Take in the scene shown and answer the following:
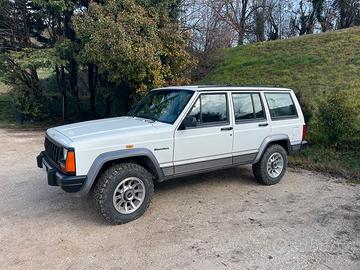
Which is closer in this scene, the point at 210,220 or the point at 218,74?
the point at 210,220

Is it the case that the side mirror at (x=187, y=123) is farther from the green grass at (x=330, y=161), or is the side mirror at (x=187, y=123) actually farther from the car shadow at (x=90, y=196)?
the green grass at (x=330, y=161)

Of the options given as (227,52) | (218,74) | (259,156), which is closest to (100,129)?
(259,156)

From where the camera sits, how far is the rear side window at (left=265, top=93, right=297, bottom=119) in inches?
223

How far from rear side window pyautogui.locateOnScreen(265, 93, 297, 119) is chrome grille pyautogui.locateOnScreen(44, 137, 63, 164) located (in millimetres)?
3596

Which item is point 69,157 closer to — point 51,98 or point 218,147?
point 218,147

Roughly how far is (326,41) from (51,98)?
1394cm

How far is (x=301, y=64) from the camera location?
14.0 meters

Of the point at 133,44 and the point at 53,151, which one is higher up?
the point at 133,44

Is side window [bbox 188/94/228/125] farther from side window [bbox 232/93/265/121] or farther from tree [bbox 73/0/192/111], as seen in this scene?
tree [bbox 73/0/192/111]

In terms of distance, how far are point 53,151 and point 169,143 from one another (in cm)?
160

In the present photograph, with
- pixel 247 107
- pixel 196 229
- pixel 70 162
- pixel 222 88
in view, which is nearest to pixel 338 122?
pixel 247 107

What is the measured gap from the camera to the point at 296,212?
4574mm

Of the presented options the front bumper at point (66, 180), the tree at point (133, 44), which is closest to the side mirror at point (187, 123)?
the front bumper at point (66, 180)

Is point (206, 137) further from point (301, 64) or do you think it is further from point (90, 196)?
point (301, 64)
